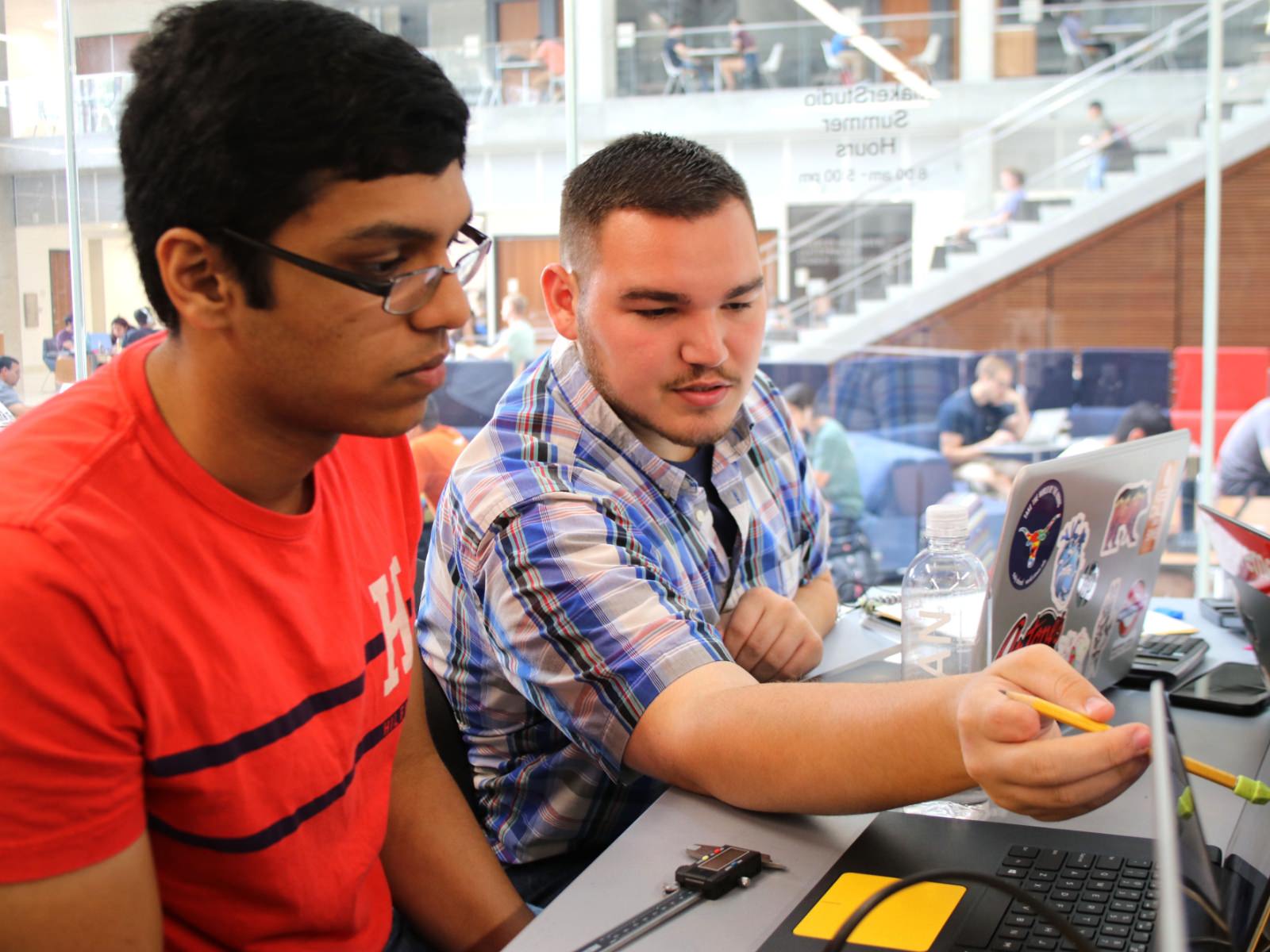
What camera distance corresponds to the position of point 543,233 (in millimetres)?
4266

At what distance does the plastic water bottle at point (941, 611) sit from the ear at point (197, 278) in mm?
874

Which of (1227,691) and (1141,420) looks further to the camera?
(1141,420)

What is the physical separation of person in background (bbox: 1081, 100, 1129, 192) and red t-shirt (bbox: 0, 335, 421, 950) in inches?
158

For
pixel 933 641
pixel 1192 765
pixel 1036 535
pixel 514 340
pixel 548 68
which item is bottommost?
pixel 933 641

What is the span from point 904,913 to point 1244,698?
81cm

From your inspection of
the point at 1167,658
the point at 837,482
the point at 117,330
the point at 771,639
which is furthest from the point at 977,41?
the point at 771,639

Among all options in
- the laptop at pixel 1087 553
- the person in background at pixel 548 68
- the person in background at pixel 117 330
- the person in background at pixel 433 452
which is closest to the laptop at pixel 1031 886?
the laptop at pixel 1087 553

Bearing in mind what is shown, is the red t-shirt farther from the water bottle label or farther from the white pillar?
the white pillar

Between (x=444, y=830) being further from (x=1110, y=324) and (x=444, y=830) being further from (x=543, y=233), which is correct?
(x=1110, y=324)

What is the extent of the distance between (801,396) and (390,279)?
3701mm

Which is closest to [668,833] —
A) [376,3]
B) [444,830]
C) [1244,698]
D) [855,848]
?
[855,848]

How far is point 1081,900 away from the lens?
1.04 m

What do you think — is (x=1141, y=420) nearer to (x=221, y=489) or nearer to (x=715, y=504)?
(x=715, y=504)

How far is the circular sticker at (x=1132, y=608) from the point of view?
161 centimetres
